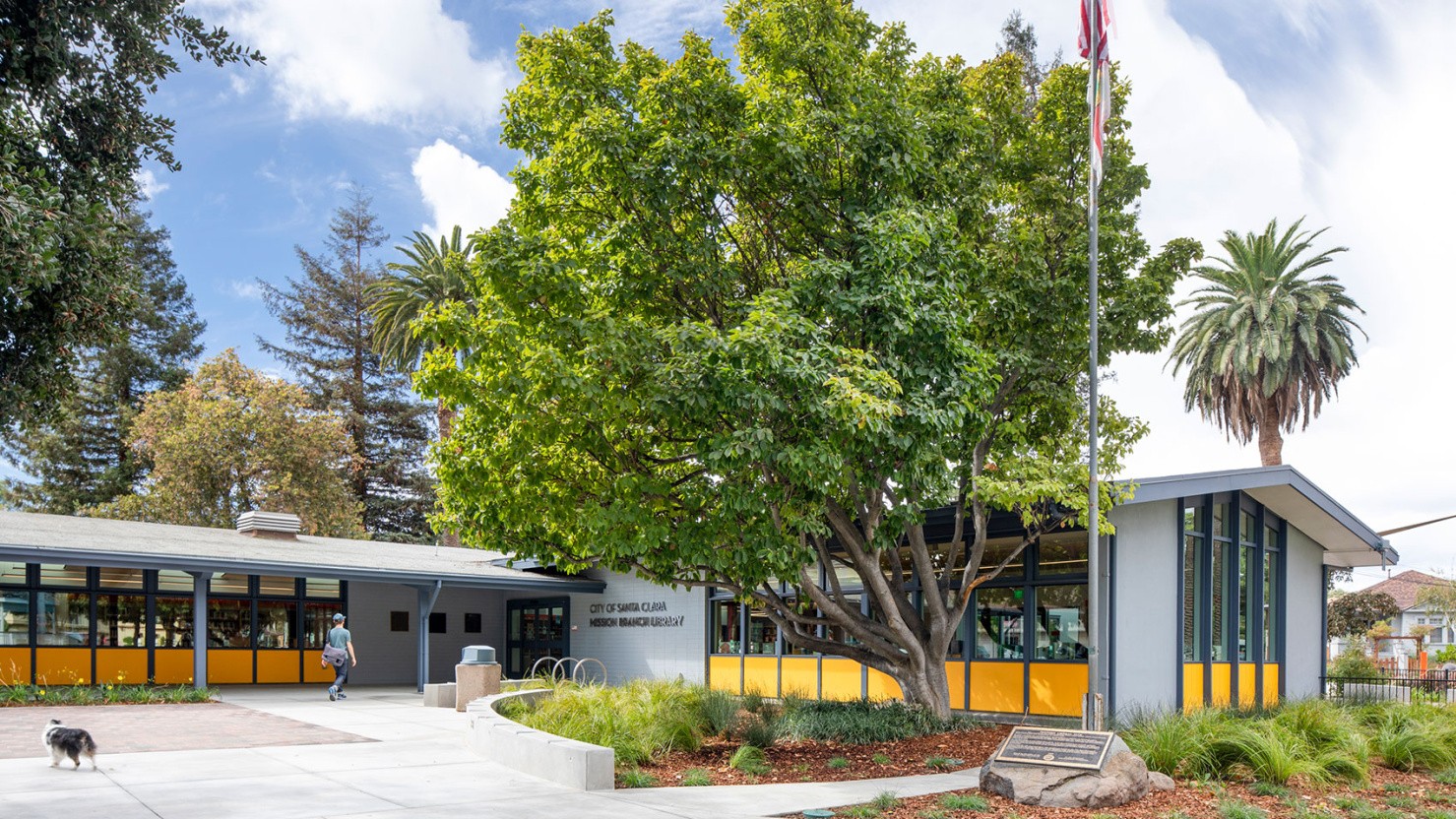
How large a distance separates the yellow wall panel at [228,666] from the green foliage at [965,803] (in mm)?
19165

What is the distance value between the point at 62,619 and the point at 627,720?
1535 centimetres

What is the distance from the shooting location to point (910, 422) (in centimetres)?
1180

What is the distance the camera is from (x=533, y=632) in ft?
93.3

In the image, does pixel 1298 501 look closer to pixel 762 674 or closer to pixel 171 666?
pixel 762 674

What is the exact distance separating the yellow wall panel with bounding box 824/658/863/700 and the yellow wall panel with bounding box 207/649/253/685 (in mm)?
12901

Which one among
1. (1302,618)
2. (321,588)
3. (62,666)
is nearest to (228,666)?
(321,588)

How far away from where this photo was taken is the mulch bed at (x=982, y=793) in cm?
950

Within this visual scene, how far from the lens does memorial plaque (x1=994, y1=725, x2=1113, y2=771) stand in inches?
401

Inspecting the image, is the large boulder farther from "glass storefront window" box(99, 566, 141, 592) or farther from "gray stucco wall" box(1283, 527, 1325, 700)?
"glass storefront window" box(99, 566, 141, 592)

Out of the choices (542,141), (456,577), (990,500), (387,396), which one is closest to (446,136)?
(387,396)

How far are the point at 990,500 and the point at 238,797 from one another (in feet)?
28.5

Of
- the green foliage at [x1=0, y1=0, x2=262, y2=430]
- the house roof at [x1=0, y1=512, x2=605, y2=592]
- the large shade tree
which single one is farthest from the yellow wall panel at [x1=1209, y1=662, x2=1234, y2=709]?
the green foliage at [x1=0, y1=0, x2=262, y2=430]

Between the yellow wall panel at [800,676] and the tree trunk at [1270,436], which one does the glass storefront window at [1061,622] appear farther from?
the tree trunk at [1270,436]

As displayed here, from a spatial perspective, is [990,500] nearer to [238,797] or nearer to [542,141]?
[542,141]
